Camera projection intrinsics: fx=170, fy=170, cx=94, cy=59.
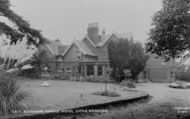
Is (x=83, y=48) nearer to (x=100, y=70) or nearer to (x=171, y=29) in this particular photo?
(x=100, y=70)

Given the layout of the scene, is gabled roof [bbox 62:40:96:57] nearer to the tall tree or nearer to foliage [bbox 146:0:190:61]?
the tall tree

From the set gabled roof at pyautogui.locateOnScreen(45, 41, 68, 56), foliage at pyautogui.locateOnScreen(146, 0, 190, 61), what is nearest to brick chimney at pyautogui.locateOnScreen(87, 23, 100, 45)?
gabled roof at pyautogui.locateOnScreen(45, 41, 68, 56)

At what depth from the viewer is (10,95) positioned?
4.73m

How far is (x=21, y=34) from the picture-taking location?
30.9ft

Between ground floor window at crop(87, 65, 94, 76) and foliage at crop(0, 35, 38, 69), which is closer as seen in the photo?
foliage at crop(0, 35, 38, 69)

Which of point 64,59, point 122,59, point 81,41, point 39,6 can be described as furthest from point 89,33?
point 39,6

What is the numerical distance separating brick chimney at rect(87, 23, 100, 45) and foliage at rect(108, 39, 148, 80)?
23.4 ft

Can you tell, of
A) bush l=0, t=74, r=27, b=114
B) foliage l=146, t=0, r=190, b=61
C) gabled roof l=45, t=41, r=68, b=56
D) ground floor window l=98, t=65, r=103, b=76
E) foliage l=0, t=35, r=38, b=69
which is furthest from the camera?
gabled roof l=45, t=41, r=68, b=56

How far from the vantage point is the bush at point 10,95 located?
175 inches

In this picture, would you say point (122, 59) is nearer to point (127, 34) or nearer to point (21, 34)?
point (127, 34)

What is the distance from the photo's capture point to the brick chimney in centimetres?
2864

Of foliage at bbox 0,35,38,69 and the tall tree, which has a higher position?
the tall tree

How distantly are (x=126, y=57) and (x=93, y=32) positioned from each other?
967 centimetres

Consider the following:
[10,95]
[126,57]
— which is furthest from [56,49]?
[10,95]
